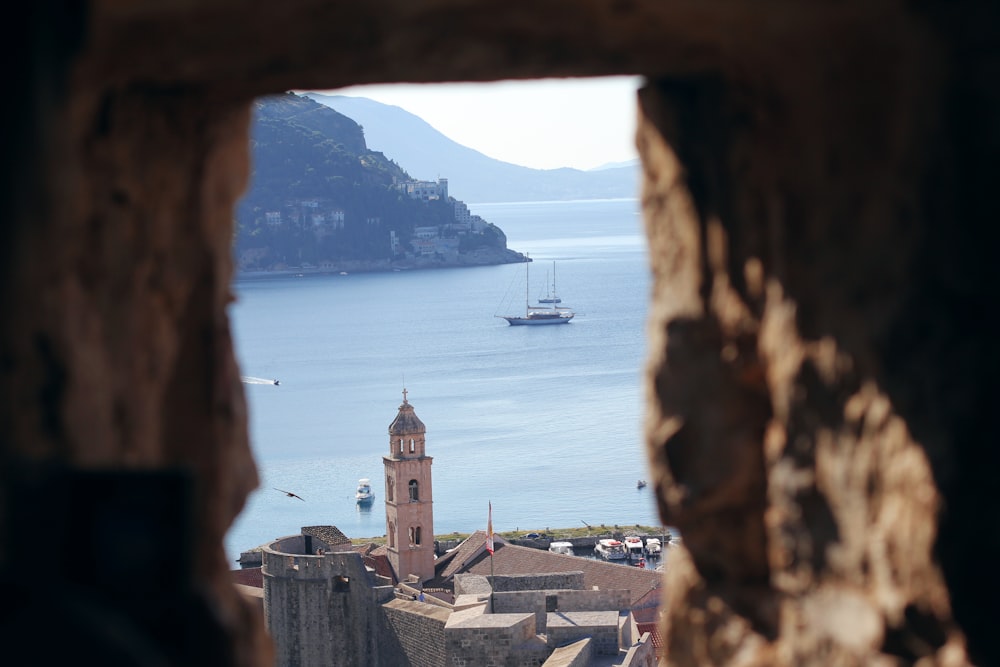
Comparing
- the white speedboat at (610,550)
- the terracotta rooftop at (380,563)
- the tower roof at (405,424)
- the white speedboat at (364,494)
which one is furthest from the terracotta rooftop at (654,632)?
the white speedboat at (364,494)

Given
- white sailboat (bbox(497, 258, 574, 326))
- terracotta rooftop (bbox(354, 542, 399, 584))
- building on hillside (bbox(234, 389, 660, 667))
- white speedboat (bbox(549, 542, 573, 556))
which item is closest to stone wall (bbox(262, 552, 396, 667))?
building on hillside (bbox(234, 389, 660, 667))

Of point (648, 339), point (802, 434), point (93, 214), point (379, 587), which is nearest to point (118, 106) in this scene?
point (93, 214)

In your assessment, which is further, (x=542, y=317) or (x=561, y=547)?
(x=542, y=317)

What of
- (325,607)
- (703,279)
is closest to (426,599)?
(325,607)

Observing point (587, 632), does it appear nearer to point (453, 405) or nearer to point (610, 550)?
point (610, 550)

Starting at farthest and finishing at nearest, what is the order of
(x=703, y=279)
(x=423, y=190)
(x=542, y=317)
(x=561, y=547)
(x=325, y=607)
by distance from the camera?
1. (x=423, y=190)
2. (x=542, y=317)
3. (x=561, y=547)
4. (x=325, y=607)
5. (x=703, y=279)

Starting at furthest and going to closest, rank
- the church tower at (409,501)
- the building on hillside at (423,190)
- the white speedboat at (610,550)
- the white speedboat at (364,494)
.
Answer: the building on hillside at (423,190), the white speedboat at (364,494), the white speedboat at (610,550), the church tower at (409,501)

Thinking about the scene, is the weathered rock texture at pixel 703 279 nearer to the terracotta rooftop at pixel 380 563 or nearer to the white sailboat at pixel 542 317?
the terracotta rooftop at pixel 380 563
